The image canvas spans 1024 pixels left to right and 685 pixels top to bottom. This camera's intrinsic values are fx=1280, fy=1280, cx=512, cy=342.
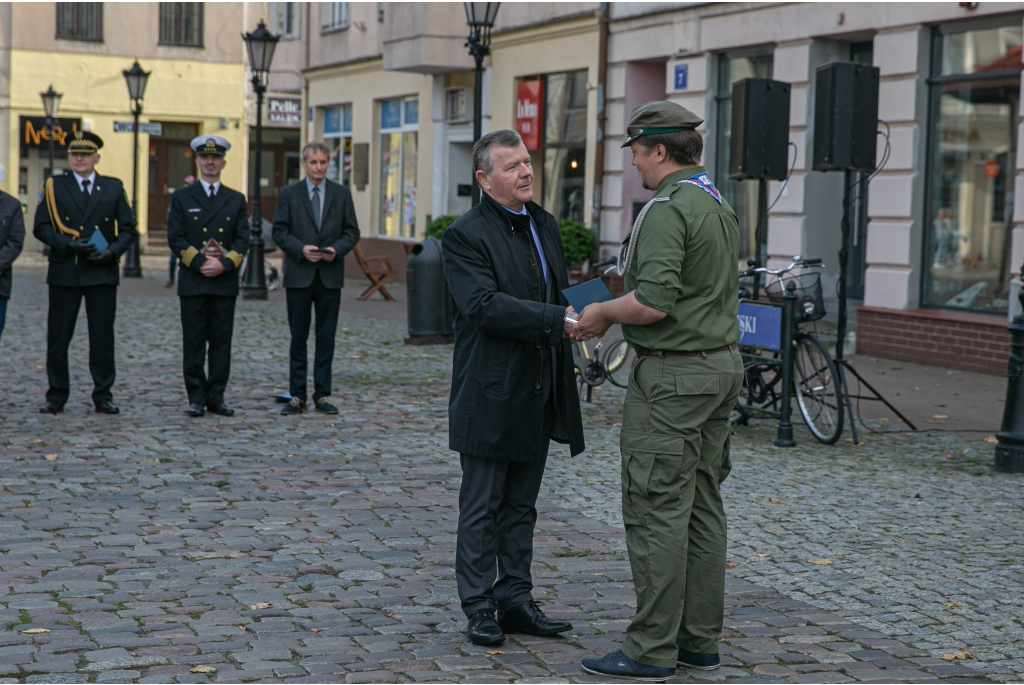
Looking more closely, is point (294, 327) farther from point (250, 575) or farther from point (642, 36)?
point (642, 36)

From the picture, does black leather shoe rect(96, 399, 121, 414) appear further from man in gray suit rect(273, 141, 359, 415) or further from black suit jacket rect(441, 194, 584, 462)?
black suit jacket rect(441, 194, 584, 462)

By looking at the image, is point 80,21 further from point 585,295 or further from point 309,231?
point 585,295

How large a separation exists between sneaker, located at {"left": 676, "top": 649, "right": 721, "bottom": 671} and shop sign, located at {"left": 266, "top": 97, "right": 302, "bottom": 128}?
99.5 ft

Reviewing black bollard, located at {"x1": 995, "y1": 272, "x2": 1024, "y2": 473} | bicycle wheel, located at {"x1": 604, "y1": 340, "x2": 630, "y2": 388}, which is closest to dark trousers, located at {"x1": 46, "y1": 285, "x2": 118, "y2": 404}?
bicycle wheel, located at {"x1": 604, "y1": 340, "x2": 630, "y2": 388}

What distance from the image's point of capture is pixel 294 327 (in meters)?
10.3

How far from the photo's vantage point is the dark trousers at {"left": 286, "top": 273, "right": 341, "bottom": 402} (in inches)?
401

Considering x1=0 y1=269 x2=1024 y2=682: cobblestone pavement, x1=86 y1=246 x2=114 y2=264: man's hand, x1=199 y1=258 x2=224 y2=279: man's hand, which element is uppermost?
x1=86 y1=246 x2=114 y2=264: man's hand

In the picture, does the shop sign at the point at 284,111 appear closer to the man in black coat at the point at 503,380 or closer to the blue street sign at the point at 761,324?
the blue street sign at the point at 761,324

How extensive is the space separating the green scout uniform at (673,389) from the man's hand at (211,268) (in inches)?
241

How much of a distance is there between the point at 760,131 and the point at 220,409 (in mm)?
4915

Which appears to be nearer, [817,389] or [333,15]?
[817,389]

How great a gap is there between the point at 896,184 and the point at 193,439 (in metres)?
8.85

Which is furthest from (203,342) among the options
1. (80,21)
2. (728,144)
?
(80,21)

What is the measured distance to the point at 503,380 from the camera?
4758 mm
